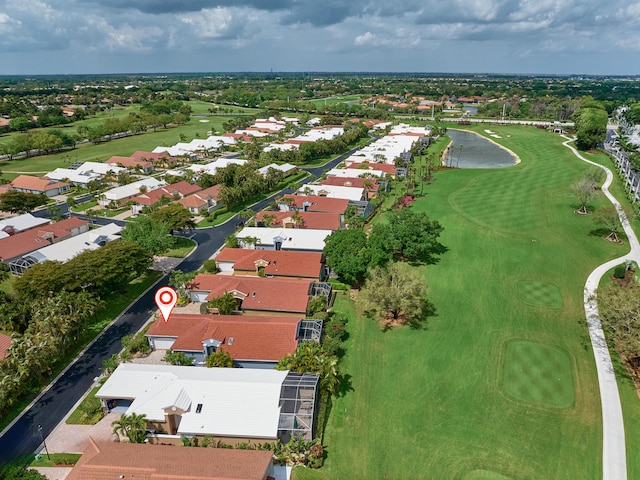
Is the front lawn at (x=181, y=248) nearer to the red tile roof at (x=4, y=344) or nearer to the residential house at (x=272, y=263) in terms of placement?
the residential house at (x=272, y=263)

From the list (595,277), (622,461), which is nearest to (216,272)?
(622,461)

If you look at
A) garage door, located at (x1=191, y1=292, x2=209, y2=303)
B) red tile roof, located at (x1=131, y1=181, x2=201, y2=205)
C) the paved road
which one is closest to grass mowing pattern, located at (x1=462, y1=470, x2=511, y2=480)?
the paved road

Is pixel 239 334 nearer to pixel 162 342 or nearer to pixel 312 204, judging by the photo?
pixel 162 342

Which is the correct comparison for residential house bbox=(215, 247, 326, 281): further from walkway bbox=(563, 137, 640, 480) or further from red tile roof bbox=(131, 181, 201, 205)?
red tile roof bbox=(131, 181, 201, 205)

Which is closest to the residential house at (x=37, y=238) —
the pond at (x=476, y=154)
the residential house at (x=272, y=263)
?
the residential house at (x=272, y=263)

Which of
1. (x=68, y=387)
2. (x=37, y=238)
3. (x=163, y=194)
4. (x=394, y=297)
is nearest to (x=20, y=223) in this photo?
(x=37, y=238)

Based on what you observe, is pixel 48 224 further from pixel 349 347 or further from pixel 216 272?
pixel 349 347

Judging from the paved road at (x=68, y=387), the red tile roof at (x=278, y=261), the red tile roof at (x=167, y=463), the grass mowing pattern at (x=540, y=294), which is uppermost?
the red tile roof at (x=278, y=261)
